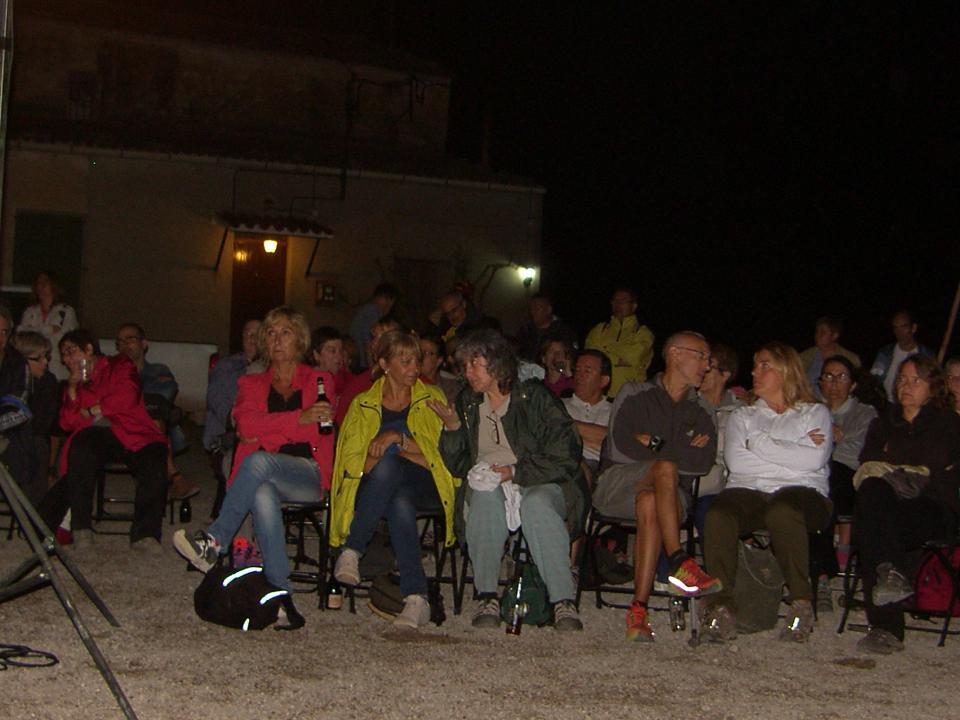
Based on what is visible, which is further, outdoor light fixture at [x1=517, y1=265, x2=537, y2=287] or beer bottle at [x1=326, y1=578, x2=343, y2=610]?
outdoor light fixture at [x1=517, y1=265, x2=537, y2=287]

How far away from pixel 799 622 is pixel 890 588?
1.54 ft

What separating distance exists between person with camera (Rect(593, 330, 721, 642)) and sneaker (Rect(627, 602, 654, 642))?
16 cm

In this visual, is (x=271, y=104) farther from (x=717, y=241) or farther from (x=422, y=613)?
(x=422, y=613)

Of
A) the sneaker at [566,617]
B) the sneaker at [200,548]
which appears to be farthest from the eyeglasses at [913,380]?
the sneaker at [200,548]

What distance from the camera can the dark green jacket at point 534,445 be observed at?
22.4 ft

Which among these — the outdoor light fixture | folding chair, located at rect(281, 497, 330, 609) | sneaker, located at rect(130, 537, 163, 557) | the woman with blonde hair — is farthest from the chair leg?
the outdoor light fixture

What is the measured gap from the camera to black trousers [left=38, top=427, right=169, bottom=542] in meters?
8.03

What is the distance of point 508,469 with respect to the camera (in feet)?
22.2

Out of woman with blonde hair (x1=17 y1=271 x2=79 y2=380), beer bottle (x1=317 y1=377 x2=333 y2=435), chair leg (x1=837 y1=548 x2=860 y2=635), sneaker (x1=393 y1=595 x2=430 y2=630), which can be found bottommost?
sneaker (x1=393 y1=595 x2=430 y2=630)

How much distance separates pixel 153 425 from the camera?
841cm

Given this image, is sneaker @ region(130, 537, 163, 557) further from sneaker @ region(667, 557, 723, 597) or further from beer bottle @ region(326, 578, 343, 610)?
sneaker @ region(667, 557, 723, 597)

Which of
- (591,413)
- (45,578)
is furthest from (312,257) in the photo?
(45,578)

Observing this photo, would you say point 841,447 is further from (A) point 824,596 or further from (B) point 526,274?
(B) point 526,274

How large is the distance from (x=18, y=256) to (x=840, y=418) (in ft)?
47.9
